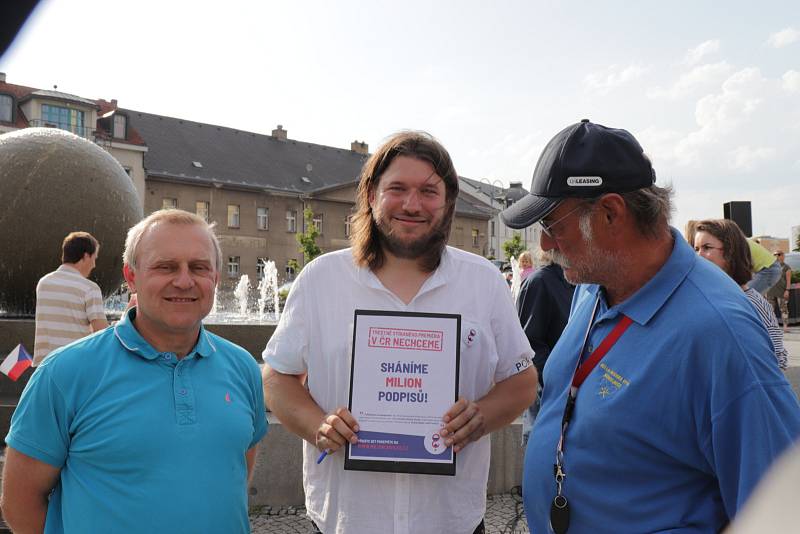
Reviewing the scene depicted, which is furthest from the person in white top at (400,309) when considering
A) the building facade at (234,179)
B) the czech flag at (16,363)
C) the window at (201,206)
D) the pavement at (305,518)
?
the window at (201,206)

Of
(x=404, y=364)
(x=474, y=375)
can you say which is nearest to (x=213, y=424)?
(x=404, y=364)

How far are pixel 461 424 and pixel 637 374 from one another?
29.4 inches

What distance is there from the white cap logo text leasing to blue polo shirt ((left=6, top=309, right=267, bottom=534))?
1456 mm

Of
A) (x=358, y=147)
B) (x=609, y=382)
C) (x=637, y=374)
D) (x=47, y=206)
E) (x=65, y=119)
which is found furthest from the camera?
(x=358, y=147)

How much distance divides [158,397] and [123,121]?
5378 centimetres

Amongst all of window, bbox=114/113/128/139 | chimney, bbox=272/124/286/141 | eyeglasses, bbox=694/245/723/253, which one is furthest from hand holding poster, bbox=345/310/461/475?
chimney, bbox=272/124/286/141

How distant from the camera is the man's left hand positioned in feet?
8.19

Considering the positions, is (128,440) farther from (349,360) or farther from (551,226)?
(551,226)

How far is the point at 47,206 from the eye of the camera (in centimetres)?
873

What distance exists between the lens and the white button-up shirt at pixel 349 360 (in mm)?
2559

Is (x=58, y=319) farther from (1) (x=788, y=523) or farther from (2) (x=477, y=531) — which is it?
(1) (x=788, y=523)

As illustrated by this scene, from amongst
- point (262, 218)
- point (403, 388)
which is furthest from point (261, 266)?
point (403, 388)

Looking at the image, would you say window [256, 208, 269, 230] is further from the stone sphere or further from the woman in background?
the woman in background

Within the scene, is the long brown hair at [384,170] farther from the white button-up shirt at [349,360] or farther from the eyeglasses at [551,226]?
the eyeglasses at [551,226]
